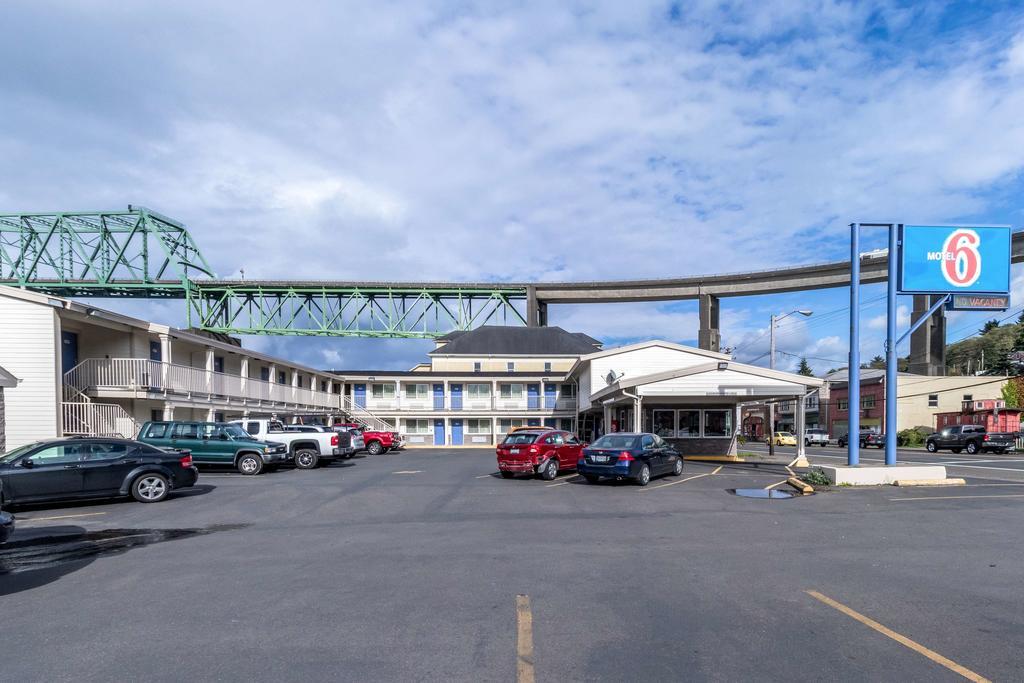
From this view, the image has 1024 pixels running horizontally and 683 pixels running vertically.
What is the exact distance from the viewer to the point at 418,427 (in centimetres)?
4978

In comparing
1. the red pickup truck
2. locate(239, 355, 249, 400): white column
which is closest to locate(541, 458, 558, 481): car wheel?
the red pickup truck

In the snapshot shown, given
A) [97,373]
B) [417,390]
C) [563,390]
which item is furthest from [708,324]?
[97,373]

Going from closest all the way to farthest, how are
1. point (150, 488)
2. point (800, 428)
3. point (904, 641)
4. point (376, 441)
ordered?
point (904, 641), point (150, 488), point (800, 428), point (376, 441)

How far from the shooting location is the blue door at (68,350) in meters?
23.1

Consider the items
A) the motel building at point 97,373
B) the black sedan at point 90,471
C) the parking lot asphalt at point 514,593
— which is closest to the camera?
the parking lot asphalt at point 514,593

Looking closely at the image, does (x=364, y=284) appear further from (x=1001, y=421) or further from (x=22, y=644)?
(x=22, y=644)

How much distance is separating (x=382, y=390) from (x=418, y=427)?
4128 mm

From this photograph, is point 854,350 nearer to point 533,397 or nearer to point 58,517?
point 58,517

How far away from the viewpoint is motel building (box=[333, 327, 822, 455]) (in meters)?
24.8

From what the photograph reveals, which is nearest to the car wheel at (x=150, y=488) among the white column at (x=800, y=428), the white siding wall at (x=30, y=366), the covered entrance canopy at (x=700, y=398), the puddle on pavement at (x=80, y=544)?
the puddle on pavement at (x=80, y=544)

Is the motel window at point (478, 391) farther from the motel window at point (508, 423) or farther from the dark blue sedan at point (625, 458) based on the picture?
the dark blue sedan at point (625, 458)

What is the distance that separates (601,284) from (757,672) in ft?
204

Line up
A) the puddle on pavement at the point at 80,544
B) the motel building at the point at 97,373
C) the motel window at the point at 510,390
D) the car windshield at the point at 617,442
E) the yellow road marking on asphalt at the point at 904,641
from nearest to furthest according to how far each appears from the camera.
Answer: the yellow road marking on asphalt at the point at 904,641 < the puddle on pavement at the point at 80,544 < the car windshield at the point at 617,442 < the motel building at the point at 97,373 < the motel window at the point at 510,390

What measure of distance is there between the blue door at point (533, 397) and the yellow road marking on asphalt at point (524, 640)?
4231 cm
